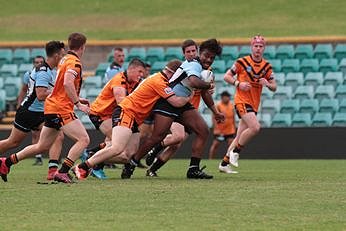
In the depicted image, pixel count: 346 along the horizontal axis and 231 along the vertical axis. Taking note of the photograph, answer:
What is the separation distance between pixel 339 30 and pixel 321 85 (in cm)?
682

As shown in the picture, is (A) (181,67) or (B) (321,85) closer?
(A) (181,67)

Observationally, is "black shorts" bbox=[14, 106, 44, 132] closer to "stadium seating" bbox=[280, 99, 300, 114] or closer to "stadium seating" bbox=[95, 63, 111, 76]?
"stadium seating" bbox=[280, 99, 300, 114]

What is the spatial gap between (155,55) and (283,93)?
444cm

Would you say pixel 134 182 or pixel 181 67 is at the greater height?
pixel 181 67

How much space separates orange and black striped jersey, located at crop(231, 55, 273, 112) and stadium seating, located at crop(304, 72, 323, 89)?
1141cm

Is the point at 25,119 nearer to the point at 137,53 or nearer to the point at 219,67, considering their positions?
the point at 219,67

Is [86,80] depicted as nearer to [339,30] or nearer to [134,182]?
[339,30]

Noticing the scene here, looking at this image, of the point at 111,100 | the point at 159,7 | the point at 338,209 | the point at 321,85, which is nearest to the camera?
the point at 338,209

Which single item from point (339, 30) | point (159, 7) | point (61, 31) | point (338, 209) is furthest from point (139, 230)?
point (159, 7)

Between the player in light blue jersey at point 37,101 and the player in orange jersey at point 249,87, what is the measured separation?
137 inches

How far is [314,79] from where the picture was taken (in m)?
30.7

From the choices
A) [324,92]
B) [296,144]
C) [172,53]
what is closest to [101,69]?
[172,53]

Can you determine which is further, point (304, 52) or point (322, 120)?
point (304, 52)

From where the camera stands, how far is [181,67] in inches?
651
